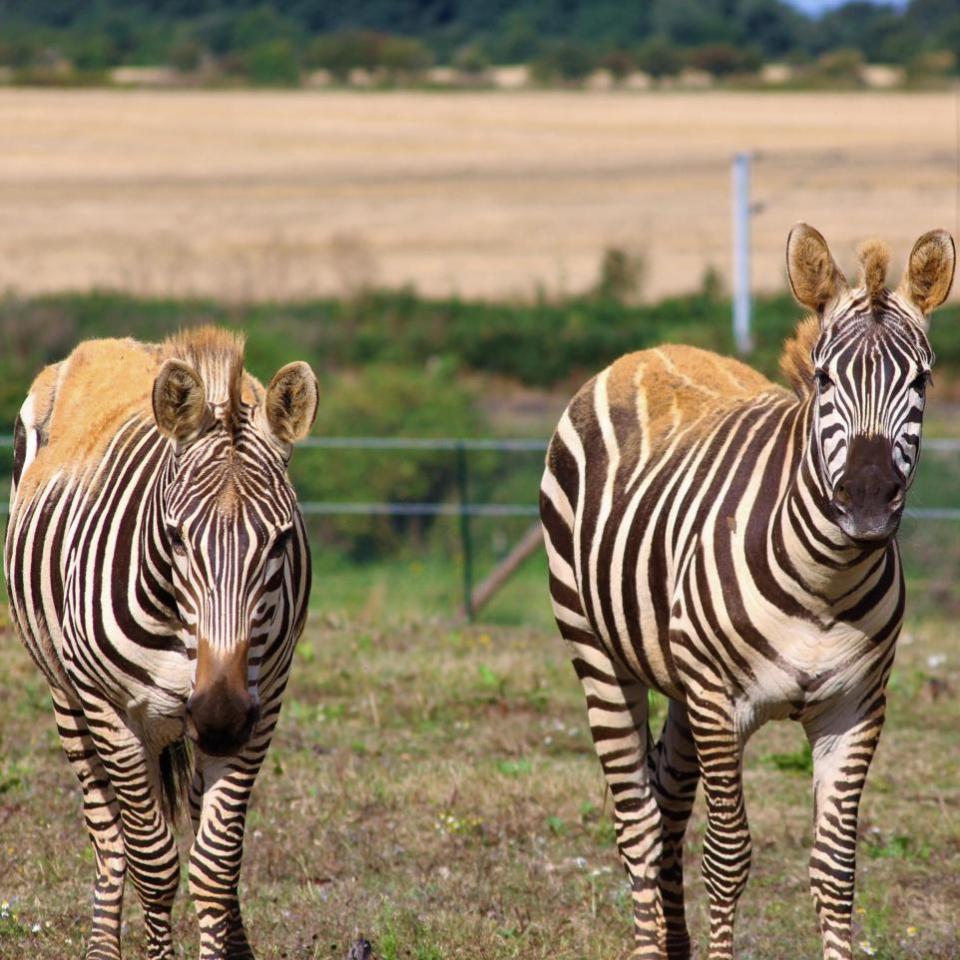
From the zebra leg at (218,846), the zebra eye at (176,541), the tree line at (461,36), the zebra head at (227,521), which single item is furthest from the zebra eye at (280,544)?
the tree line at (461,36)

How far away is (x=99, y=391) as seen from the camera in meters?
5.62

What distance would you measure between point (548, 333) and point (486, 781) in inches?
679

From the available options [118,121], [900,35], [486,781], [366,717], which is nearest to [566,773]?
[486,781]

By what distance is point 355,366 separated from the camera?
76.7ft

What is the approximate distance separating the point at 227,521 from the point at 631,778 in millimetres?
1992

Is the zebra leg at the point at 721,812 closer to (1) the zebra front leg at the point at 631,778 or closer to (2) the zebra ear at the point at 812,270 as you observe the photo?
(1) the zebra front leg at the point at 631,778

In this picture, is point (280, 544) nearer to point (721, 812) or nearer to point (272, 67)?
point (721, 812)

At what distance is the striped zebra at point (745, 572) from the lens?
4.07m

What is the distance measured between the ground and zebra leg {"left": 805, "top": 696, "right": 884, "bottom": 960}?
0.80 meters

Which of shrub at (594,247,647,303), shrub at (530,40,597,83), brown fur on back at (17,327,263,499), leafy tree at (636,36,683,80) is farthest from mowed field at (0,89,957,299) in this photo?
brown fur on back at (17,327,263,499)

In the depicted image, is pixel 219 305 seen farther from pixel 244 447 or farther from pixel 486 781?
pixel 244 447

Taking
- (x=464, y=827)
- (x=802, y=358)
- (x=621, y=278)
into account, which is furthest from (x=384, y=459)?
(x=621, y=278)

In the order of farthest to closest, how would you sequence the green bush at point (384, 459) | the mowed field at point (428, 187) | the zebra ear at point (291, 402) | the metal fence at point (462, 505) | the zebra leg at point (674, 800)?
1. the mowed field at point (428, 187)
2. the green bush at point (384, 459)
3. the metal fence at point (462, 505)
4. the zebra leg at point (674, 800)
5. the zebra ear at point (291, 402)

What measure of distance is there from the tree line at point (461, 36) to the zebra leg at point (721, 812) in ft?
171
